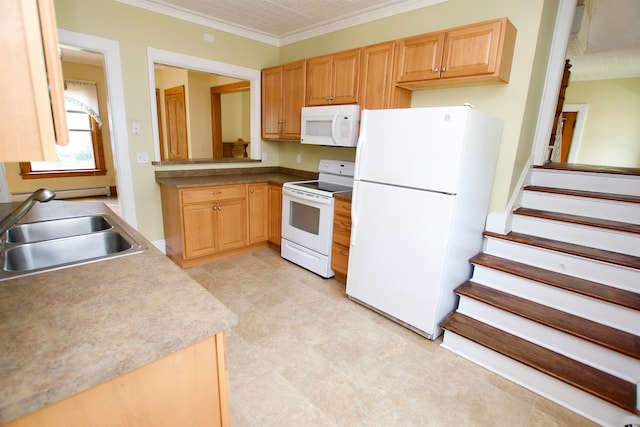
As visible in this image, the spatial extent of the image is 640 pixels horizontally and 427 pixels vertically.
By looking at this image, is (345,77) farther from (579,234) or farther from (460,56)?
(579,234)

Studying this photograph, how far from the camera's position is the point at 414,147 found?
7.02 feet

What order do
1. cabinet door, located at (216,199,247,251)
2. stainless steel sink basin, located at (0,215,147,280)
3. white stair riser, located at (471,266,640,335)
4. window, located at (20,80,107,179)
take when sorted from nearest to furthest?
stainless steel sink basin, located at (0,215,147,280)
white stair riser, located at (471,266,640,335)
cabinet door, located at (216,199,247,251)
window, located at (20,80,107,179)

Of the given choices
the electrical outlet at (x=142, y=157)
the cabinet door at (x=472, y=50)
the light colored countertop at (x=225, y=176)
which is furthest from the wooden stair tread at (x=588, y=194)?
the electrical outlet at (x=142, y=157)

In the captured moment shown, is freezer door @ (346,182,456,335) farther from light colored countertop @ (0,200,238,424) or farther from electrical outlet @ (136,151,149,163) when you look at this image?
electrical outlet @ (136,151,149,163)

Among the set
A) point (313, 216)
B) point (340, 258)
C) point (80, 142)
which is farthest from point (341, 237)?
point (80, 142)

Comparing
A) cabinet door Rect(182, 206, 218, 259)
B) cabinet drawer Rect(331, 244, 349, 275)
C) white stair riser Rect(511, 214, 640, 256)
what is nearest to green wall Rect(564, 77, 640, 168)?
white stair riser Rect(511, 214, 640, 256)

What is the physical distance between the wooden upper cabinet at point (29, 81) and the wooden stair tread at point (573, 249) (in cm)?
276

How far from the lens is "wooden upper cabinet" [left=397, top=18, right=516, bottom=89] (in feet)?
7.06

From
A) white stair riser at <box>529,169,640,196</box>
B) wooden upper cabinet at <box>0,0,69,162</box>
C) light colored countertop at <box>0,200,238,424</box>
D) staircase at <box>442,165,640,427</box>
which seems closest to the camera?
wooden upper cabinet at <box>0,0,69,162</box>

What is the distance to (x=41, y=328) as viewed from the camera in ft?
2.63

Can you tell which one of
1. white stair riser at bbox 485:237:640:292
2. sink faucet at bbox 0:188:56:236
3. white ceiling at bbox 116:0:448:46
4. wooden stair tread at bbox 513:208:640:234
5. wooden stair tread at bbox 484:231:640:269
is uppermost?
white ceiling at bbox 116:0:448:46

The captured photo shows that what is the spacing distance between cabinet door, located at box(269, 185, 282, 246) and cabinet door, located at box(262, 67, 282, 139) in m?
0.75

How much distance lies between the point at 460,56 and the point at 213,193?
2.55 meters

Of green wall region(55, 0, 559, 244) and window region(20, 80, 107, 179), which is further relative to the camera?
window region(20, 80, 107, 179)
